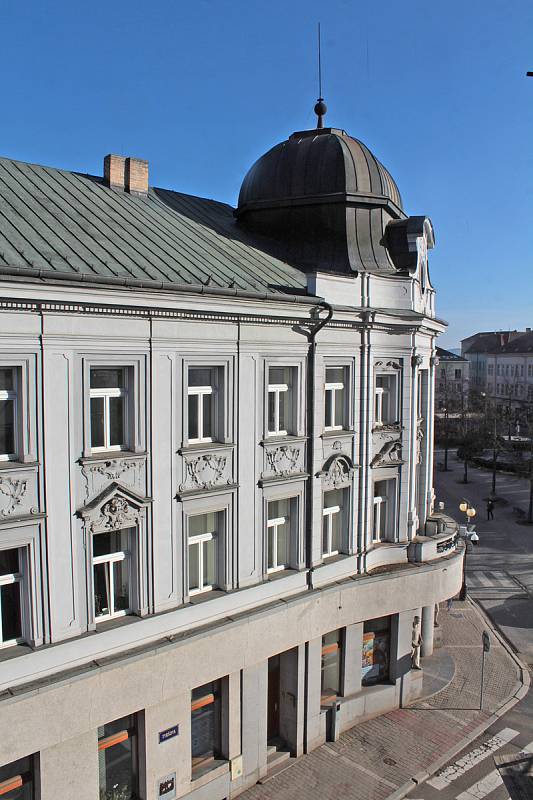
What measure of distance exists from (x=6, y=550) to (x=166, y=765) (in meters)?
6.53

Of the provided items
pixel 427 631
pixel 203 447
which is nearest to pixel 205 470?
pixel 203 447

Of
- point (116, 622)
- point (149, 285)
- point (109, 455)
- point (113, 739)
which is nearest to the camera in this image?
point (149, 285)

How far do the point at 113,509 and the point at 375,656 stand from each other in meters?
11.0

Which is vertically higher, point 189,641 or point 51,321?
point 51,321

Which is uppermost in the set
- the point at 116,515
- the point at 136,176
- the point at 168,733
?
the point at 136,176

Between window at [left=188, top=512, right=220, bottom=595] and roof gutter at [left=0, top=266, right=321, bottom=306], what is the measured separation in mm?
5245

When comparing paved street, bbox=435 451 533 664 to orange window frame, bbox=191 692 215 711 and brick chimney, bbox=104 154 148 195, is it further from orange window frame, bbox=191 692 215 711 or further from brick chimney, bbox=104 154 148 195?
brick chimney, bbox=104 154 148 195

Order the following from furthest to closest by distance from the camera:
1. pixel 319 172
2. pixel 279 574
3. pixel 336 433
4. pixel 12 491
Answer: pixel 319 172
pixel 336 433
pixel 279 574
pixel 12 491

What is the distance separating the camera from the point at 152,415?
1348 cm

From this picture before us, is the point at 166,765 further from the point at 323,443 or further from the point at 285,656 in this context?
the point at 323,443

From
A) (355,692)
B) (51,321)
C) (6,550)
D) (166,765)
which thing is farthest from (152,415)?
(355,692)

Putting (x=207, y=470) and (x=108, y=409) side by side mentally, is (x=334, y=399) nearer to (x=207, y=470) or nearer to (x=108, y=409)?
(x=207, y=470)

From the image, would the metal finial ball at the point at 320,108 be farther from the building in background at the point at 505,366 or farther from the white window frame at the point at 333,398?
the building in background at the point at 505,366

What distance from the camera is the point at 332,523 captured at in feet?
59.8
